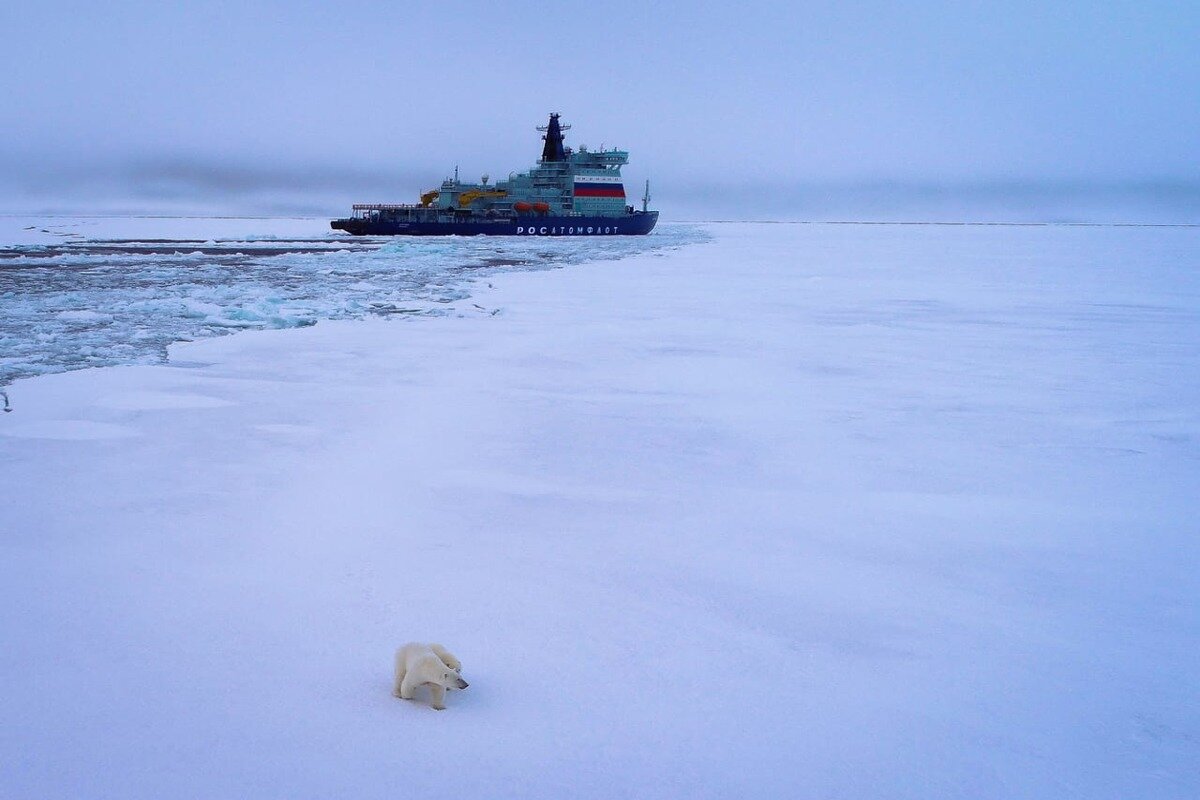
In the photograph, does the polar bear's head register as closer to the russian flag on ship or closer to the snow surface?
the snow surface

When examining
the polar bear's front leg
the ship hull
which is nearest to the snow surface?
the polar bear's front leg

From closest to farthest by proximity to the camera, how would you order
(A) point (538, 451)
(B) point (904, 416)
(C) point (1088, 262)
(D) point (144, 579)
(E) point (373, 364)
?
(D) point (144, 579), (A) point (538, 451), (B) point (904, 416), (E) point (373, 364), (C) point (1088, 262)

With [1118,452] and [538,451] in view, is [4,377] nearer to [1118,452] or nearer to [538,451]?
[538,451]

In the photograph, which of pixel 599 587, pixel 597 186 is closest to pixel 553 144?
pixel 597 186

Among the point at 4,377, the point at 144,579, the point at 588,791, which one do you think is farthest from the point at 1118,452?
the point at 4,377

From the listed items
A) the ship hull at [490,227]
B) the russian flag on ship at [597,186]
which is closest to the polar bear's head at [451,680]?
the ship hull at [490,227]

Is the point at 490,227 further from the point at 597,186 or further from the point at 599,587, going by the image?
the point at 599,587

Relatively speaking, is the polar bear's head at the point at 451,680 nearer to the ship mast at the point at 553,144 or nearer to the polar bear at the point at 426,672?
the polar bear at the point at 426,672
